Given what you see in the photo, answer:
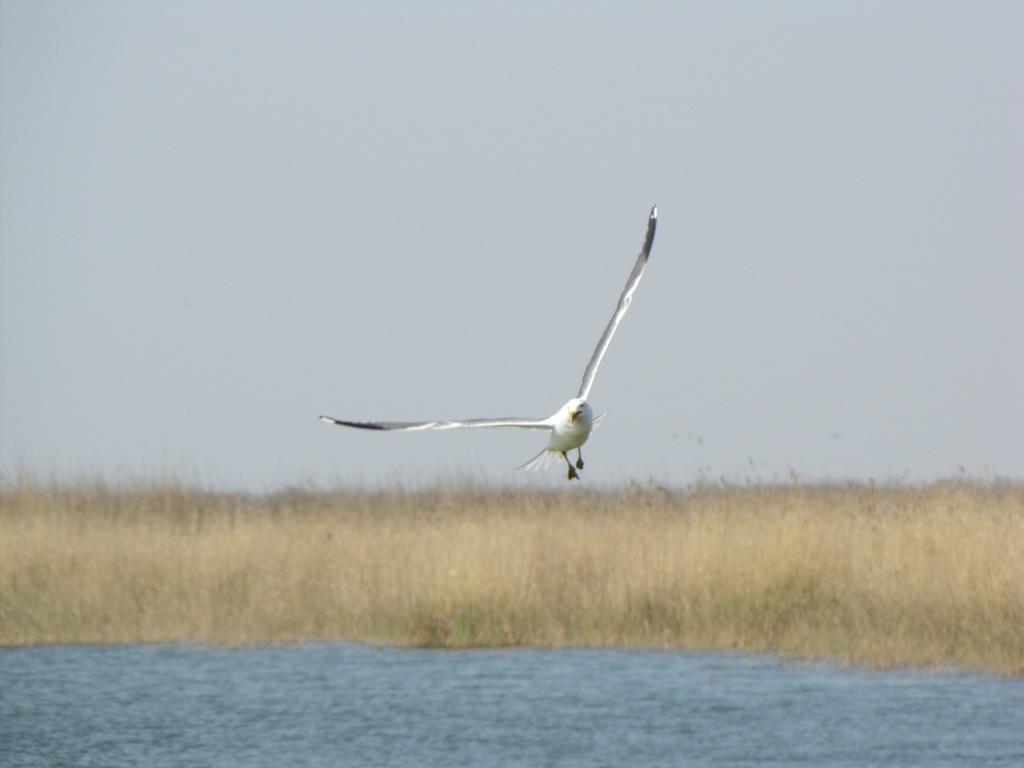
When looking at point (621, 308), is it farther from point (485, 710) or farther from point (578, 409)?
point (485, 710)

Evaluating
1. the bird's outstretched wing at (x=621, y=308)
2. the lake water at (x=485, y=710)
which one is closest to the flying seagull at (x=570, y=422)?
the bird's outstretched wing at (x=621, y=308)

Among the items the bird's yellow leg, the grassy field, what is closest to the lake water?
the grassy field

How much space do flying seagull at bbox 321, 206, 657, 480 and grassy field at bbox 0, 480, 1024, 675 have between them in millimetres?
4367

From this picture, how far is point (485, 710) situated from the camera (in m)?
10.9

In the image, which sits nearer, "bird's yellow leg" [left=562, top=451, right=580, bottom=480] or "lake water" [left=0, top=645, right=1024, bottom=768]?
"bird's yellow leg" [left=562, top=451, right=580, bottom=480]

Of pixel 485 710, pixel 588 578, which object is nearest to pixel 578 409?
pixel 485 710

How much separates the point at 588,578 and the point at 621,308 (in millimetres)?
4971

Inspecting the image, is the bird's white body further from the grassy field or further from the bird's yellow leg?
the grassy field

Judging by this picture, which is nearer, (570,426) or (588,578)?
(570,426)

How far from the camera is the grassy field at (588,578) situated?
11508mm

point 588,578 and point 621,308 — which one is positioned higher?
point 621,308

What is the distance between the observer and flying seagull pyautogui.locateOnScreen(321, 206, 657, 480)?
6727 mm

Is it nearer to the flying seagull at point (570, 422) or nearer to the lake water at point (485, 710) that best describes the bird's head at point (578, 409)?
the flying seagull at point (570, 422)

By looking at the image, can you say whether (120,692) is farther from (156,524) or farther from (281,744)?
(156,524)
